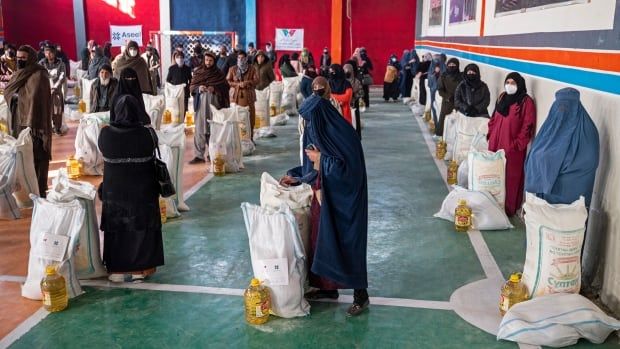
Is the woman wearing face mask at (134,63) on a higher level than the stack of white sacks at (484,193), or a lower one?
higher

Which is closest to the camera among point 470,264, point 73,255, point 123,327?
point 123,327

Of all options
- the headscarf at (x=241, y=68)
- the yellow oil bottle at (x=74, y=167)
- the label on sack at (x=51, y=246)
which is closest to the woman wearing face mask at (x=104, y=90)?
the yellow oil bottle at (x=74, y=167)

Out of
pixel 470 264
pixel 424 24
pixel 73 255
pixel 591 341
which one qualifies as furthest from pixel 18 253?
pixel 424 24

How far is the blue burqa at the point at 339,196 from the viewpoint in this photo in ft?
12.5

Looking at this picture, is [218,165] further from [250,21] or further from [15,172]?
[250,21]

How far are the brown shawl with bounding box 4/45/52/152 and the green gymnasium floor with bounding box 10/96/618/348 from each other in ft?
5.75

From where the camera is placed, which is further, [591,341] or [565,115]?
[565,115]

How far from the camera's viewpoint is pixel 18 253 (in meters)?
5.31

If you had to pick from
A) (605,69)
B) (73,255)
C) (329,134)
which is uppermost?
(605,69)

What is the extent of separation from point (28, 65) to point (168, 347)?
152 inches

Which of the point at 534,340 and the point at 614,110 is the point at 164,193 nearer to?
the point at 534,340

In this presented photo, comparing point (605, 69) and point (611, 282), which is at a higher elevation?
point (605, 69)

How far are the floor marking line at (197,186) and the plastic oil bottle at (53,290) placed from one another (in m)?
2.92

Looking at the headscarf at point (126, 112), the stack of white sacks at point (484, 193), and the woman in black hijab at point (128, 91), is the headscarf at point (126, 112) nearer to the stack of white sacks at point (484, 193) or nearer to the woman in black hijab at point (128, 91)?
the woman in black hijab at point (128, 91)
